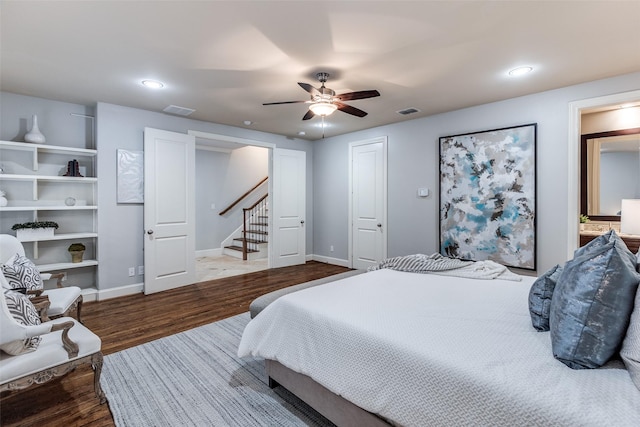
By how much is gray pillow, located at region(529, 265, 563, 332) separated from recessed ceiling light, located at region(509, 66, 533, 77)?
227cm

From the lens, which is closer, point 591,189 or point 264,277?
point 591,189

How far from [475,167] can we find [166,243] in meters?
4.40

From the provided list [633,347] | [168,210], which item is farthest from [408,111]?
[633,347]

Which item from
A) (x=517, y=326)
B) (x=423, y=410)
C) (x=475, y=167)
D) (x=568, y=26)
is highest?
(x=568, y=26)

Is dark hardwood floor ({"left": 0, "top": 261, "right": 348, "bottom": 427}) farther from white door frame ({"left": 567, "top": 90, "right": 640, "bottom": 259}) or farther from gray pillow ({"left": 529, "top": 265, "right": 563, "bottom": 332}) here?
white door frame ({"left": 567, "top": 90, "right": 640, "bottom": 259})

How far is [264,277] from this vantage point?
5.19 meters

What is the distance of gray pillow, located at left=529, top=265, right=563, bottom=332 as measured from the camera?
1451mm

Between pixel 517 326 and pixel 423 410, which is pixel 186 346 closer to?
pixel 423 410

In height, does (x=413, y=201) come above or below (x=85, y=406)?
above

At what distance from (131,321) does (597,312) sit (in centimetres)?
382

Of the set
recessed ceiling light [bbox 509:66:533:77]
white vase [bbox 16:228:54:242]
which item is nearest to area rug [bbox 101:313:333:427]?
white vase [bbox 16:228:54:242]

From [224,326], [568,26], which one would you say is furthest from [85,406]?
[568,26]

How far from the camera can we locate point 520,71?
303cm

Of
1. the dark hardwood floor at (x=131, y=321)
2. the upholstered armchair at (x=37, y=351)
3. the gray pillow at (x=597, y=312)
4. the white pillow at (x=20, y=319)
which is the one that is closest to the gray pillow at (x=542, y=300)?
the gray pillow at (x=597, y=312)
